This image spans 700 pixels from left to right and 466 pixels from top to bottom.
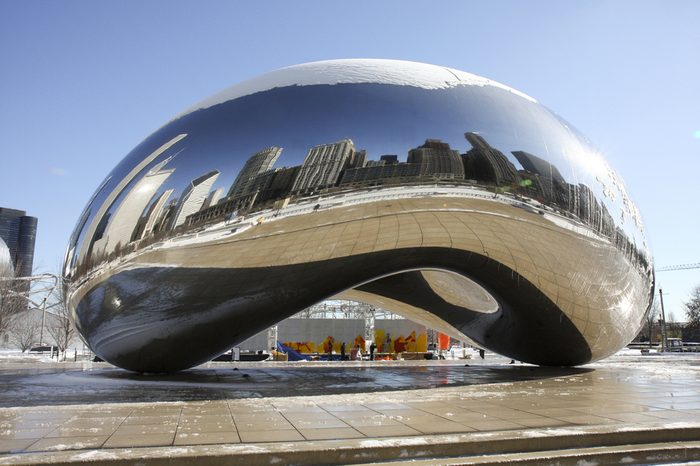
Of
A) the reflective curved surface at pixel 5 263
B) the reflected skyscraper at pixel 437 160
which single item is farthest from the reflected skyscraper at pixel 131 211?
the reflective curved surface at pixel 5 263

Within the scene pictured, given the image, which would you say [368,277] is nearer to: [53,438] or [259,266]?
[259,266]

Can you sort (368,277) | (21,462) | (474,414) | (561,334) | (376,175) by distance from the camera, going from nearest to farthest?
(21,462) → (474,414) → (376,175) → (368,277) → (561,334)

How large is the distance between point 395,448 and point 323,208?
4459mm

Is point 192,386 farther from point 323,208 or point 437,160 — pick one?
point 437,160

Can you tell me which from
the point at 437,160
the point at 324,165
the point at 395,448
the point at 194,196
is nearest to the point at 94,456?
the point at 395,448

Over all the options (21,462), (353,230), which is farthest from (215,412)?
(353,230)

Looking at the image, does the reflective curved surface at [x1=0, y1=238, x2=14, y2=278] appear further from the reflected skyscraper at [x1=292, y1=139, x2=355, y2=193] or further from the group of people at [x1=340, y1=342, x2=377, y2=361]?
the reflected skyscraper at [x1=292, y1=139, x2=355, y2=193]

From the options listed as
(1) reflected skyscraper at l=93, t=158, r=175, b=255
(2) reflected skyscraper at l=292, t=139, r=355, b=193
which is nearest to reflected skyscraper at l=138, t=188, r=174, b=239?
(1) reflected skyscraper at l=93, t=158, r=175, b=255

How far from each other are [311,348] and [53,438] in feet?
Result: 113

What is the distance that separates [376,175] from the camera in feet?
29.0

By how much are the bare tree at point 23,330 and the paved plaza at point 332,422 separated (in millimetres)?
49093

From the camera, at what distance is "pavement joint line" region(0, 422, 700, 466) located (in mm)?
4438

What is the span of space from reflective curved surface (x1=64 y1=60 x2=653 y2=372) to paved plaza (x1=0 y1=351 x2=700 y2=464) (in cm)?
134

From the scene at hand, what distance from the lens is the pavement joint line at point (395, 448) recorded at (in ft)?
14.6
